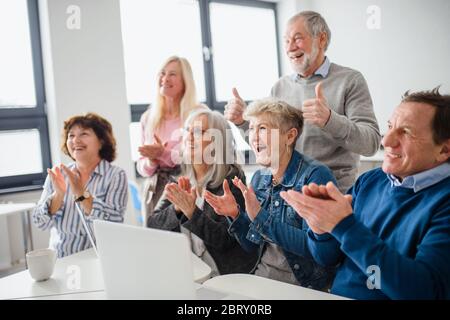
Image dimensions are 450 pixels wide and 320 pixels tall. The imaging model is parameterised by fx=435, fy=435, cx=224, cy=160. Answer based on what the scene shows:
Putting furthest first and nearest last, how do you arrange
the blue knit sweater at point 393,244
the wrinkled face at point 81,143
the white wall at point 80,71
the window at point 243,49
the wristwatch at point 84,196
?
the window at point 243,49
the white wall at point 80,71
the wrinkled face at point 81,143
the wristwatch at point 84,196
the blue knit sweater at point 393,244

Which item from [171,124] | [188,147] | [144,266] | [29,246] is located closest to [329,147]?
[188,147]

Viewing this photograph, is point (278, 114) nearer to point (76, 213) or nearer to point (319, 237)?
point (319, 237)

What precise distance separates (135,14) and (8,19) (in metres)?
1.19

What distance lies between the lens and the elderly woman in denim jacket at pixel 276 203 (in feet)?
4.74

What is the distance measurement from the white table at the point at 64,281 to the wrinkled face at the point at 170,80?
3.91 feet

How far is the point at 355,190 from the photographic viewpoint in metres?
1.41

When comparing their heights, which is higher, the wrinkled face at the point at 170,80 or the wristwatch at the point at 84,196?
the wrinkled face at the point at 170,80

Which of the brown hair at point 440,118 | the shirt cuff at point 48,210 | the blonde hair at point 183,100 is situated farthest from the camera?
the blonde hair at point 183,100

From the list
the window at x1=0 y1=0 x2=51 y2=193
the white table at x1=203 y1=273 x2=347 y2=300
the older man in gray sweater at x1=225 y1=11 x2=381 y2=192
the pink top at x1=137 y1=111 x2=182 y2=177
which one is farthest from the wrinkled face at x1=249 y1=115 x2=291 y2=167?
the window at x1=0 y1=0 x2=51 y2=193

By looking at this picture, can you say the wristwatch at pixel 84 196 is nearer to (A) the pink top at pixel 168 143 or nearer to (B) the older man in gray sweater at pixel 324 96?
(A) the pink top at pixel 168 143

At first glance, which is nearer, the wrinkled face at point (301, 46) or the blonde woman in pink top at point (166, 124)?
the wrinkled face at point (301, 46)

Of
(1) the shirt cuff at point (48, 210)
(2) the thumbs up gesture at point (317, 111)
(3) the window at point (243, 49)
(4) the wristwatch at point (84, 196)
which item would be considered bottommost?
(1) the shirt cuff at point (48, 210)

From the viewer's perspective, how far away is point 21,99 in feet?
12.3

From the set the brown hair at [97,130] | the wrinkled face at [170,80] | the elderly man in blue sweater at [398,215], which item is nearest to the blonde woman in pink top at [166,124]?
the wrinkled face at [170,80]
